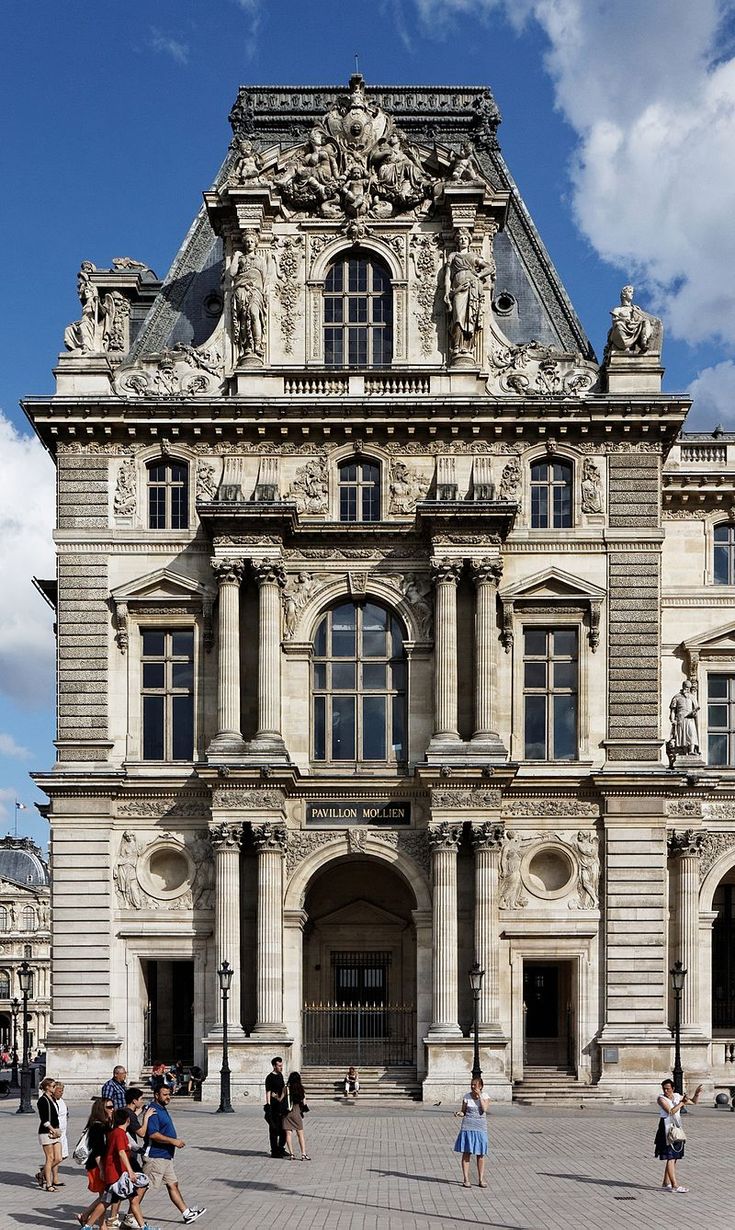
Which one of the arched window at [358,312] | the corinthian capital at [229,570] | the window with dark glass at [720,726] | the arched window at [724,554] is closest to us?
the corinthian capital at [229,570]

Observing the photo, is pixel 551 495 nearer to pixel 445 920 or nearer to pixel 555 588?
pixel 555 588

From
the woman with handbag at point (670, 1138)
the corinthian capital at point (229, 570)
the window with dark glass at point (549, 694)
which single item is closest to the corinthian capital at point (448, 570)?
the window with dark glass at point (549, 694)

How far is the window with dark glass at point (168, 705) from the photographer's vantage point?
49156mm

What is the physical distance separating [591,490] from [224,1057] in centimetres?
1888

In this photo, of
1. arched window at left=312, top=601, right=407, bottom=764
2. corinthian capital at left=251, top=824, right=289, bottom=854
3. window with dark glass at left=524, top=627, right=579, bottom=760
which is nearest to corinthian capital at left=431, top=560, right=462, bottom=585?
arched window at left=312, top=601, right=407, bottom=764

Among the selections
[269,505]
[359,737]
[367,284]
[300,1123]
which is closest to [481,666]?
[359,737]

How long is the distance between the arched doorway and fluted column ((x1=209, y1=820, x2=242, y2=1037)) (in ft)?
12.2

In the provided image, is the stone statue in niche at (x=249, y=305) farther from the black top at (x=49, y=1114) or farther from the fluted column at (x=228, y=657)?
the black top at (x=49, y=1114)

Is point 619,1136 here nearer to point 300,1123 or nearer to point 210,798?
point 300,1123

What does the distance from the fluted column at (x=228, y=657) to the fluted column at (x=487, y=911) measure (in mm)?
7171

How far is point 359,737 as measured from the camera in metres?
49.2

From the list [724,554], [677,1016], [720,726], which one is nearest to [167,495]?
[724,554]

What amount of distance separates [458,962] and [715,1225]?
22.0 metres

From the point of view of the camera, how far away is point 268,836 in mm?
47156
